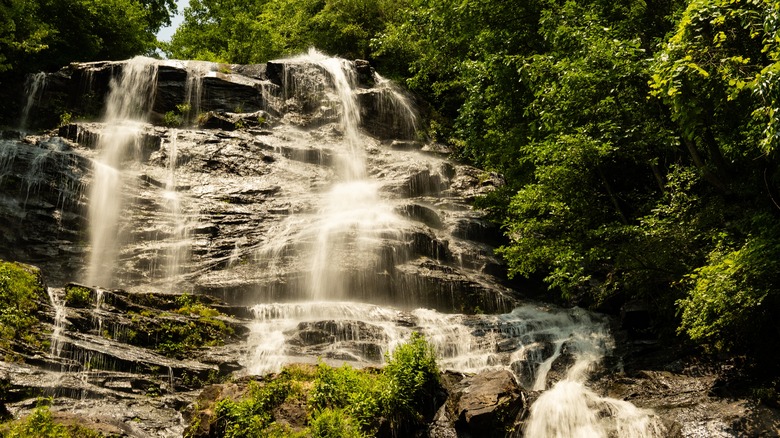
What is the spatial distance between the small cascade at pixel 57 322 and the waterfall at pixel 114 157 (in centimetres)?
334

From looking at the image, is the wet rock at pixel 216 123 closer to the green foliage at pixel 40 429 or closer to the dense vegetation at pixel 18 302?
the dense vegetation at pixel 18 302

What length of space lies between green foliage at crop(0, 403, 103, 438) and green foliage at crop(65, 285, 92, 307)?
4361mm

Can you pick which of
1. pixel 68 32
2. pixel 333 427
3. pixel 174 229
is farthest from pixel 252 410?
pixel 68 32

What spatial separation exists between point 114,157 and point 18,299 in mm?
9658

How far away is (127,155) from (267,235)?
6.66m

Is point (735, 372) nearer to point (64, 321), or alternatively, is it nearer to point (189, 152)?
point (64, 321)

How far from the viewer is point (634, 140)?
13797mm

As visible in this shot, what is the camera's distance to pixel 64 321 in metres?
11.9

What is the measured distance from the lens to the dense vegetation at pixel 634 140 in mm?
9289

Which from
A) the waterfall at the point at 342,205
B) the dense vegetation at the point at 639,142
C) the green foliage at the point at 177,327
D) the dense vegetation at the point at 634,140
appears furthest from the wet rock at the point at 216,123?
the green foliage at the point at 177,327

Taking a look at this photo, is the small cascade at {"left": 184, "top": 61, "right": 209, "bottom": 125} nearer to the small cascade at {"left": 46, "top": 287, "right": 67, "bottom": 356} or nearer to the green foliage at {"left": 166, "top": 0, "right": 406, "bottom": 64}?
the green foliage at {"left": 166, "top": 0, "right": 406, "bottom": 64}

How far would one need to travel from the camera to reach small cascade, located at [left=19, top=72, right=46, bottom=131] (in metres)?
22.9

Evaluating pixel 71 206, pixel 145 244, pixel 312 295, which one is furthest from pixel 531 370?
pixel 71 206

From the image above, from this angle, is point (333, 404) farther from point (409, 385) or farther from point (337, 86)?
point (337, 86)
